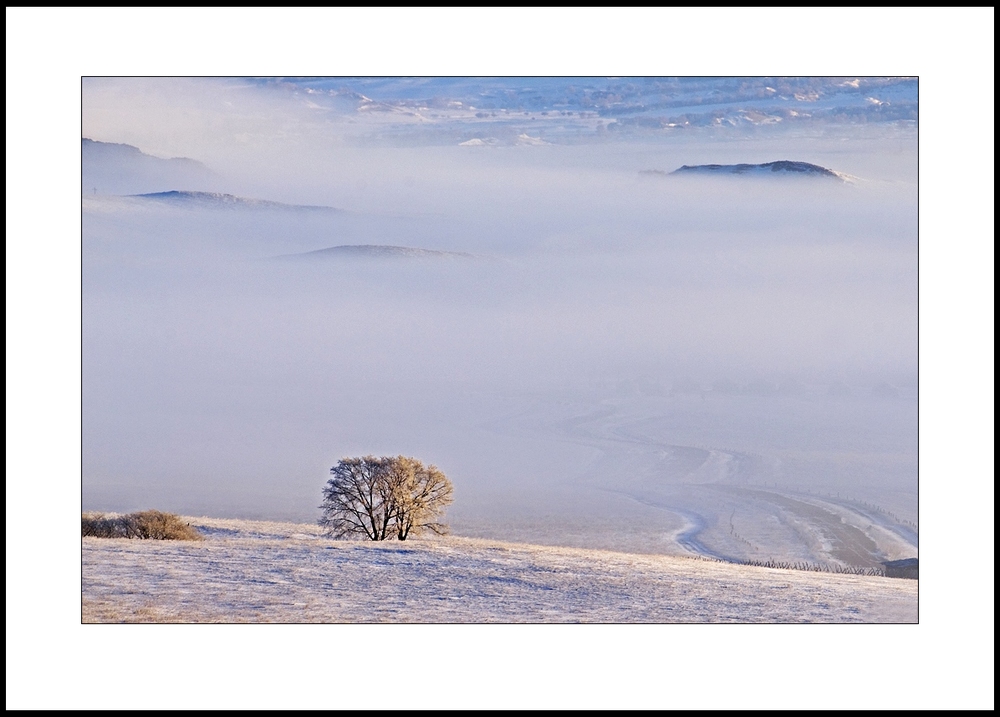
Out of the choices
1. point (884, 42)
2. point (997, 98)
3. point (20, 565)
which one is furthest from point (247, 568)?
point (997, 98)

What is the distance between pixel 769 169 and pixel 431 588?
5.35 m

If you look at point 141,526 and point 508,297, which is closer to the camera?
point 141,526

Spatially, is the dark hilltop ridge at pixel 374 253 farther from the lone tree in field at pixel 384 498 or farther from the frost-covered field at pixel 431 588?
the frost-covered field at pixel 431 588

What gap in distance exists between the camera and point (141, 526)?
860 cm

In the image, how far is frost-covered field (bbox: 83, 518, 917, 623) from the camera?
303 inches

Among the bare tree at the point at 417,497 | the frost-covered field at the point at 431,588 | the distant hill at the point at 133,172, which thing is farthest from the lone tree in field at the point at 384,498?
the distant hill at the point at 133,172

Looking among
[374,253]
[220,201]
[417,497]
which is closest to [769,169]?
[374,253]

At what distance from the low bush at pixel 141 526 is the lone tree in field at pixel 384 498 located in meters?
1.36

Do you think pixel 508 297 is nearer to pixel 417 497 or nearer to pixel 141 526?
pixel 417 497

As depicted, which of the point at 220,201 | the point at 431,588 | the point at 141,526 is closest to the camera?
the point at 431,588

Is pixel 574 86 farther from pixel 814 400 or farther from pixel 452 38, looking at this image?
pixel 814 400

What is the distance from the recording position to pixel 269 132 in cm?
898

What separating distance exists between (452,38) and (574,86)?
5.10 ft

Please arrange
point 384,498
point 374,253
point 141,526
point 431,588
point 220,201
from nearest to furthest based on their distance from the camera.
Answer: point 431,588, point 141,526, point 384,498, point 220,201, point 374,253
